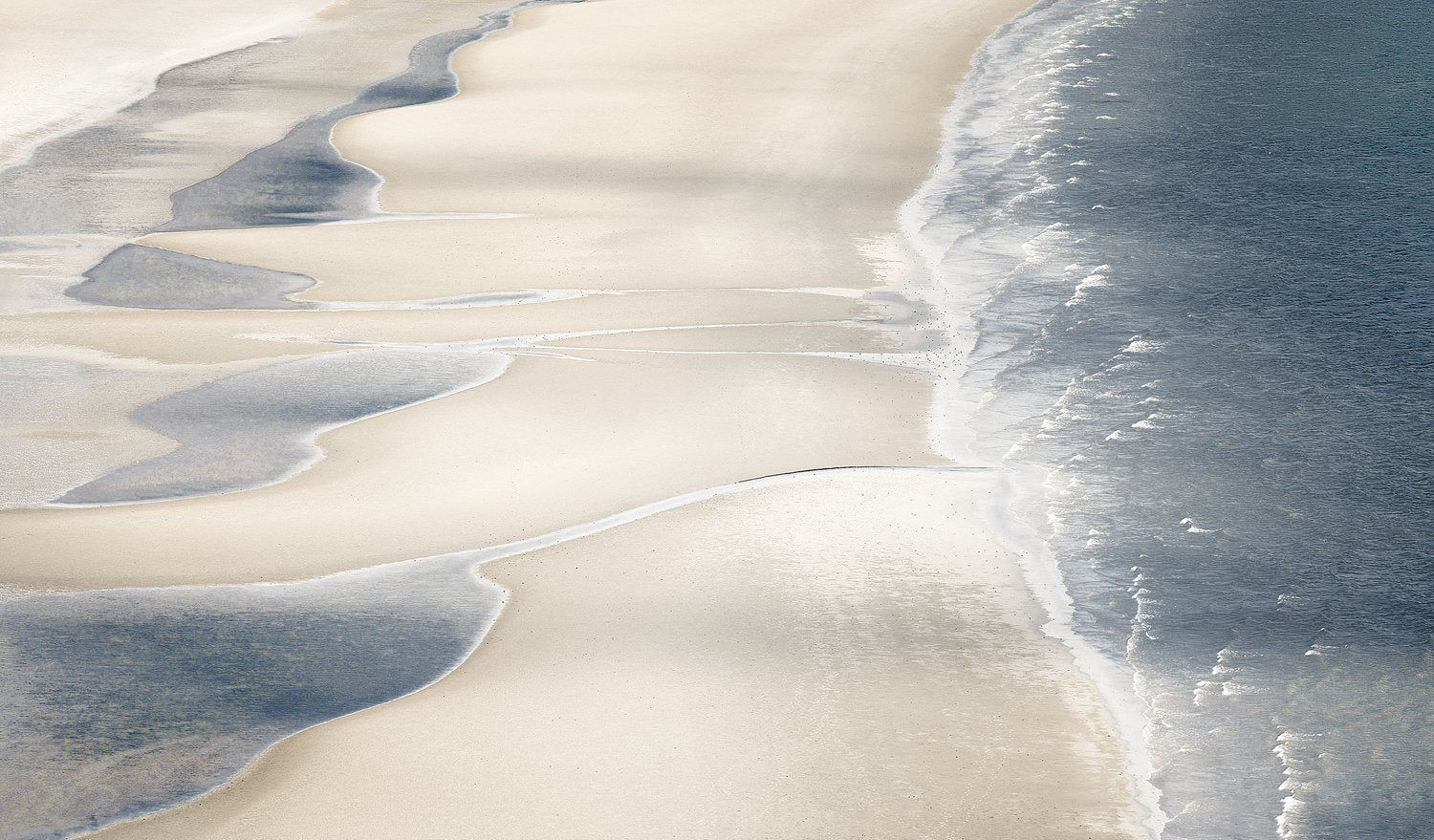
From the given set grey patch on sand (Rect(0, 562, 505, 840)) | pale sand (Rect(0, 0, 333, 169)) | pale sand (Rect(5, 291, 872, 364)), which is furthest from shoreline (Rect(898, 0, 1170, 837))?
pale sand (Rect(0, 0, 333, 169))

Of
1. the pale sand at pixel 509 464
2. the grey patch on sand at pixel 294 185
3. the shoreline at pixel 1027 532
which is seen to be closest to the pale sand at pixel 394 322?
the pale sand at pixel 509 464

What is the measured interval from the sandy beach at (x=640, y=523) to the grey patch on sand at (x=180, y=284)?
0.49 feet

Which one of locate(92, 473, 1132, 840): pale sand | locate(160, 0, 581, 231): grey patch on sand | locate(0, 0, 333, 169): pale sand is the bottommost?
locate(92, 473, 1132, 840): pale sand

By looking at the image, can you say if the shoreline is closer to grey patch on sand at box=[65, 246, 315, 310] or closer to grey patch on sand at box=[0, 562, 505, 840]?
grey patch on sand at box=[0, 562, 505, 840]

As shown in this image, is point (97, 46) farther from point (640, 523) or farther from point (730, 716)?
point (730, 716)

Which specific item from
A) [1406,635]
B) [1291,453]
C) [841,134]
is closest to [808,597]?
[1406,635]

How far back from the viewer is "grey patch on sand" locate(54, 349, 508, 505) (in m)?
6.61

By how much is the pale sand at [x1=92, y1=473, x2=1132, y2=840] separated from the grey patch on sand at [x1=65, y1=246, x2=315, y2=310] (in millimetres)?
3763

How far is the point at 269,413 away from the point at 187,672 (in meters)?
2.37

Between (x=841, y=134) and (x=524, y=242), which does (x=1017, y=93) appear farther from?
(x=524, y=242)

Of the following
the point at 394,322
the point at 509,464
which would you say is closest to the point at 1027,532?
the point at 509,464

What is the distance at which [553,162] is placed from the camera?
11672 millimetres

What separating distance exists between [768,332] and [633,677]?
3635mm

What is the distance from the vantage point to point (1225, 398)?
757 cm
